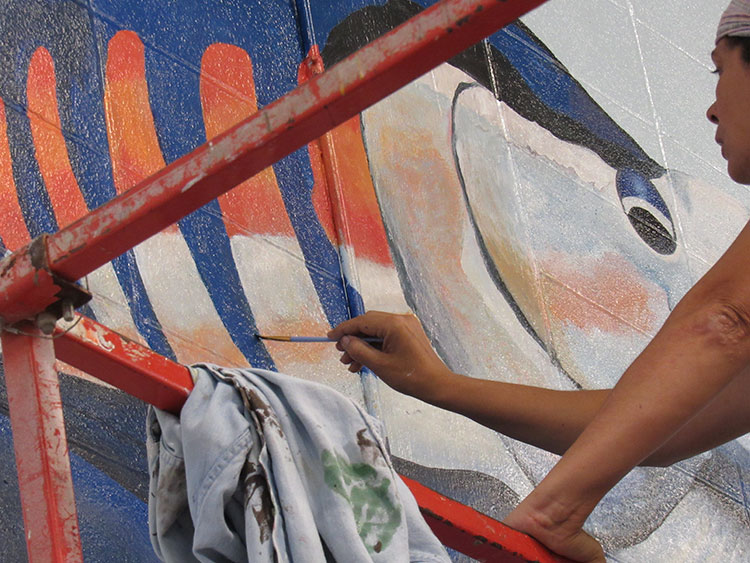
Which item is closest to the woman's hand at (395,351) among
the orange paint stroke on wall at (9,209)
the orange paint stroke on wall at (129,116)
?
the orange paint stroke on wall at (129,116)

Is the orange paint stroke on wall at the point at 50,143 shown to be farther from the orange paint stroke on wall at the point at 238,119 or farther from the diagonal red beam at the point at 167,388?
the diagonal red beam at the point at 167,388

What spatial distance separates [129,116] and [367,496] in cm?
115

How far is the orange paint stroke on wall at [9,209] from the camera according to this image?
6.84ft

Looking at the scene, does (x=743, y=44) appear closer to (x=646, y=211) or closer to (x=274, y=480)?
(x=274, y=480)

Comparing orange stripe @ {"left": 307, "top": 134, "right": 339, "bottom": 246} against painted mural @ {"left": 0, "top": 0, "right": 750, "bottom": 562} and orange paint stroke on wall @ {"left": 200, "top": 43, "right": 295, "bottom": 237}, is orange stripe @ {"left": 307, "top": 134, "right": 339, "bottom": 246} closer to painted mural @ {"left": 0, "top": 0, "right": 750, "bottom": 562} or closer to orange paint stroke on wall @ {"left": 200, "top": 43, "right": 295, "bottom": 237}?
painted mural @ {"left": 0, "top": 0, "right": 750, "bottom": 562}

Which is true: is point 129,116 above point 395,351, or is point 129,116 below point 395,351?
above

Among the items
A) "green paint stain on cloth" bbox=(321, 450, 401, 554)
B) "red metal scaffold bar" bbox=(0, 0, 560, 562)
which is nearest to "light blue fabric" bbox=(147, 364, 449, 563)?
"green paint stain on cloth" bbox=(321, 450, 401, 554)

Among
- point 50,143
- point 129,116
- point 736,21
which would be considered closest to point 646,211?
point 736,21

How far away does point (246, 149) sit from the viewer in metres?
1.37

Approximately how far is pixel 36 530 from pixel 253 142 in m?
0.49

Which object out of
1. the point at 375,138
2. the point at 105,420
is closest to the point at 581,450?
the point at 105,420

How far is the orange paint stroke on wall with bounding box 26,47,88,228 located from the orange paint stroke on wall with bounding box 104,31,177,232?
11cm

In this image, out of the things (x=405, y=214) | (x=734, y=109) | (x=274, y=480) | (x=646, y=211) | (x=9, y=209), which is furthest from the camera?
(x=646, y=211)

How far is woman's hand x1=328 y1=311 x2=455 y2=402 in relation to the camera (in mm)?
2144
